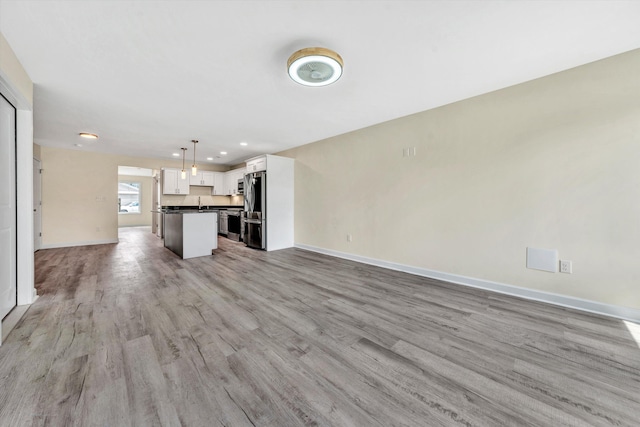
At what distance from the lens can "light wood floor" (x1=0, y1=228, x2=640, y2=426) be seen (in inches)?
48.1

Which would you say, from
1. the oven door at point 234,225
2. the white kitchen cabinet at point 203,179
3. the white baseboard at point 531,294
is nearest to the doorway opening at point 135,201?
the white kitchen cabinet at point 203,179

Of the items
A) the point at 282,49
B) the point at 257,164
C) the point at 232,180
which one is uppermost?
the point at 282,49

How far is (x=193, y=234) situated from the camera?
4.69m

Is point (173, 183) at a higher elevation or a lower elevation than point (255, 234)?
higher

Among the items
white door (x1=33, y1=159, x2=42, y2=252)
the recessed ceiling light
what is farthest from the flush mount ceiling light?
white door (x1=33, y1=159, x2=42, y2=252)

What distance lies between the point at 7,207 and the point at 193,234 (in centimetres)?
256

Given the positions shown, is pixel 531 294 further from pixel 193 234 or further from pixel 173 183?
pixel 173 183

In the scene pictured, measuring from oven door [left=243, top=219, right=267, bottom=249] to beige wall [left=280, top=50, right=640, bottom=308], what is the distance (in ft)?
7.81

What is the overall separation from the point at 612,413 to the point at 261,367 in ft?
6.26

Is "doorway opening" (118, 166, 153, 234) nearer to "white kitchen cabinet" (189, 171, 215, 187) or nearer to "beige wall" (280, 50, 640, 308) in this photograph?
"white kitchen cabinet" (189, 171, 215, 187)

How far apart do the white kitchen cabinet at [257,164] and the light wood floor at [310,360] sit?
3179 millimetres

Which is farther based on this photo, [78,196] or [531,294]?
[78,196]

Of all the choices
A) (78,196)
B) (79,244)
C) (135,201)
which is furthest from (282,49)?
(135,201)

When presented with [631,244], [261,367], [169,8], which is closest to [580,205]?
[631,244]
